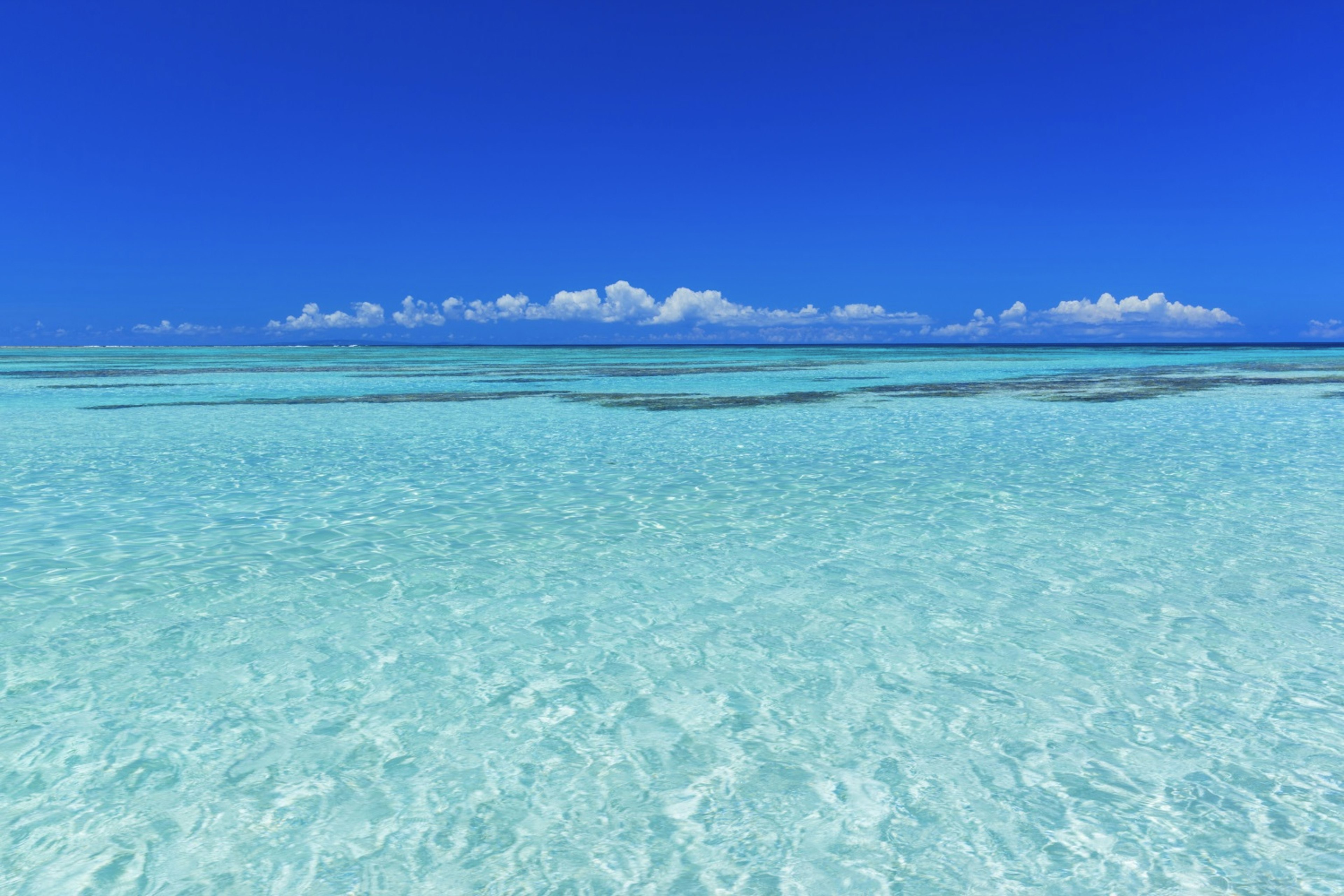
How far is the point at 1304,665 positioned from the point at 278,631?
6942 mm

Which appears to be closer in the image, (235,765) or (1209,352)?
(235,765)

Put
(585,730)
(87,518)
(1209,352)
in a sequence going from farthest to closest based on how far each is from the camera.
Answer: (1209,352)
(87,518)
(585,730)

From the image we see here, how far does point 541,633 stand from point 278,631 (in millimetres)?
1928

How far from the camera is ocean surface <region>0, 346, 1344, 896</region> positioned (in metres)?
3.80

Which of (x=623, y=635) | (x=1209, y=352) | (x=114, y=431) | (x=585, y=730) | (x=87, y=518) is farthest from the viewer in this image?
(x=1209, y=352)

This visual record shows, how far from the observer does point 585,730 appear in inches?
195

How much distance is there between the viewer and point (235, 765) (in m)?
4.55

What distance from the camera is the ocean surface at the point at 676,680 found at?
3797 millimetres

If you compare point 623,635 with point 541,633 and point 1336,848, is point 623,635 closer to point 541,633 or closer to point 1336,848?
point 541,633

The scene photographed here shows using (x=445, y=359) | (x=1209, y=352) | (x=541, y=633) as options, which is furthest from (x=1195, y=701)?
(x=1209, y=352)

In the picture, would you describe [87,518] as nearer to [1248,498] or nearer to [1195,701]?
[1195,701]

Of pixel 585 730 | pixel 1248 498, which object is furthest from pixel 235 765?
pixel 1248 498

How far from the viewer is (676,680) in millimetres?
5609

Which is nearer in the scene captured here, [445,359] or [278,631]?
[278,631]
